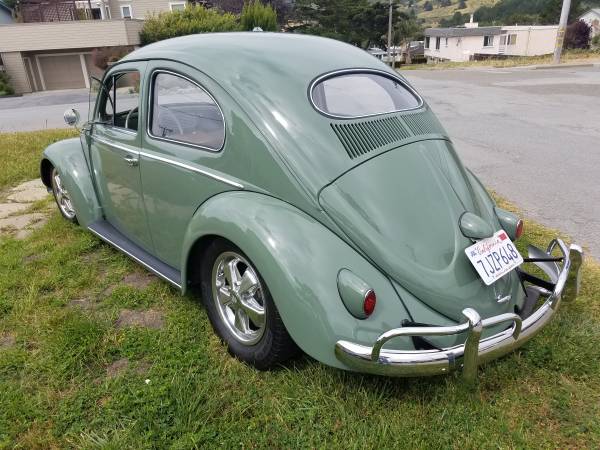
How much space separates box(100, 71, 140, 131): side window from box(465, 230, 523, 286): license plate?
2.38 m

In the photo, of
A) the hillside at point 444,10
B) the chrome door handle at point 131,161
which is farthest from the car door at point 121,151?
the hillside at point 444,10

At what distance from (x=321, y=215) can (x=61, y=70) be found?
3062 centimetres

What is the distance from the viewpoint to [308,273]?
2.10 metres

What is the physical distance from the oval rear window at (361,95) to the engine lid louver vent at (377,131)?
0.09m

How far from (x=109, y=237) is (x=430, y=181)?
2499mm

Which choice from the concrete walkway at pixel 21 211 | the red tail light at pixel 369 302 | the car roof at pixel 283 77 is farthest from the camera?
the concrete walkway at pixel 21 211

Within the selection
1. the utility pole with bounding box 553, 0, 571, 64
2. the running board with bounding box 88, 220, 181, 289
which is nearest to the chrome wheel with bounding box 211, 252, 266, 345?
the running board with bounding box 88, 220, 181, 289

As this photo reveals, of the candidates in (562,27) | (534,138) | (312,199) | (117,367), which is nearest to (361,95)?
(312,199)

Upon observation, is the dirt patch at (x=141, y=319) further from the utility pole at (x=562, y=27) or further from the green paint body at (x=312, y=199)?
the utility pole at (x=562, y=27)

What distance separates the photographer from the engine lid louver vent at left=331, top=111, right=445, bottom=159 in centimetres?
245

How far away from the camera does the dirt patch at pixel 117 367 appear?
8.52ft

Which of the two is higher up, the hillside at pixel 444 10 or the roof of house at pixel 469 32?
the hillside at pixel 444 10

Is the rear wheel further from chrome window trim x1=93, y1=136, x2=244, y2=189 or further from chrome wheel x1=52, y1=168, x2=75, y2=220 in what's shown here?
chrome window trim x1=93, y1=136, x2=244, y2=189

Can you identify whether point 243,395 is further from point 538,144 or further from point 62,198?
point 538,144
